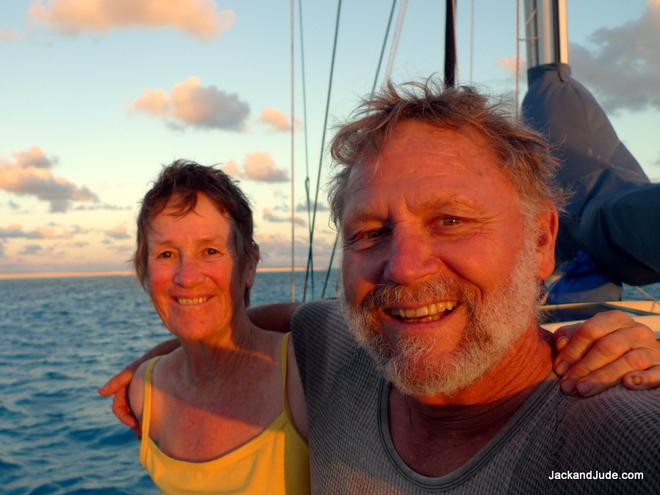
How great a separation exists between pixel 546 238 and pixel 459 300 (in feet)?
1.24

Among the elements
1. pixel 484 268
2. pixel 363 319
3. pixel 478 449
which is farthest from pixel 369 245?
pixel 478 449

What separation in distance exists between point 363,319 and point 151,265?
126cm

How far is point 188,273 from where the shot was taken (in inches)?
99.9

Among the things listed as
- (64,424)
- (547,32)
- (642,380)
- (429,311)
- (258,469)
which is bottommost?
(64,424)

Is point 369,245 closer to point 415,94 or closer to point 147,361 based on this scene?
point 415,94

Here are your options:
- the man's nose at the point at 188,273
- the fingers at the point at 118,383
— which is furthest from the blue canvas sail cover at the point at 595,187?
the fingers at the point at 118,383

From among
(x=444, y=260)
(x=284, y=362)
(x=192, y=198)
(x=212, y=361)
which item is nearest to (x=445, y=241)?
(x=444, y=260)

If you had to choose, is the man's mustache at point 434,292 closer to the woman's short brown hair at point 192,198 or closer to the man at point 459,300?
the man at point 459,300

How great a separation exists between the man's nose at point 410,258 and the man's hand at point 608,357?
0.38m

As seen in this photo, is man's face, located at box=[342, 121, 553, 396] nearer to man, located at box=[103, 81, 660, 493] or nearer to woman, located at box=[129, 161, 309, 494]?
man, located at box=[103, 81, 660, 493]

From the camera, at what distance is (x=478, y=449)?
5.15ft

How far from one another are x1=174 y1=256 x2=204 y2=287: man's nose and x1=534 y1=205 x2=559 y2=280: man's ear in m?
1.38

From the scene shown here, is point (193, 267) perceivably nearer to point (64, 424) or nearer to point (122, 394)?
point (122, 394)

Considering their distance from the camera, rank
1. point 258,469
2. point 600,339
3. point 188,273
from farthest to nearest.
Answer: point 188,273, point 258,469, point 600,339
